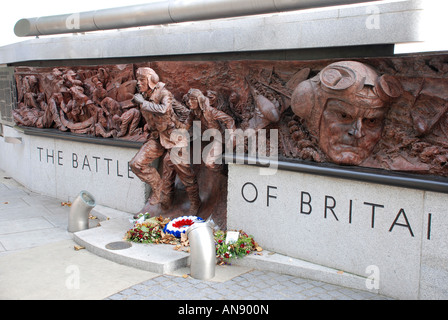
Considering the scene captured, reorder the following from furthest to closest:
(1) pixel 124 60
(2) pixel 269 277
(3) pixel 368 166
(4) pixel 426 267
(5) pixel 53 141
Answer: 1. (5) pixel 53 141
2. (1) pixel 124 60
3. (2) pixel 269 277
4. (3) pixel 368 166
5. (4) pixel 426 267

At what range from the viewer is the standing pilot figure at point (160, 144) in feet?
Answer: 26.2

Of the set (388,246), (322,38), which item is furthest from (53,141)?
(388,246)

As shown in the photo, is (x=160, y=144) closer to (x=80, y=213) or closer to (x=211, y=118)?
(x=211, y=118)

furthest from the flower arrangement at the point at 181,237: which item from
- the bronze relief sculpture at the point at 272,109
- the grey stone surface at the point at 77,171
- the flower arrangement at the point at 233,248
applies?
the grey stone surface at the point at 77,171

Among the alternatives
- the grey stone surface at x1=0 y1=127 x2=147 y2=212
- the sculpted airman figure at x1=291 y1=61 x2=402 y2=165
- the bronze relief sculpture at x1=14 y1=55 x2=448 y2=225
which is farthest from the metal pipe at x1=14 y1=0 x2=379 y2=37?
the grey stone surface at x1=0 y1=127 x2=147 y2=212

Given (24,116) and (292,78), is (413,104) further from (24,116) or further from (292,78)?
(24,116)

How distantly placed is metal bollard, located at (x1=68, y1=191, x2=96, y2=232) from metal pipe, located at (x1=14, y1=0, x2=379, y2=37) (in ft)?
14.5

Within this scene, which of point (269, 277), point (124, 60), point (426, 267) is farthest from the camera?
point (124, 60)

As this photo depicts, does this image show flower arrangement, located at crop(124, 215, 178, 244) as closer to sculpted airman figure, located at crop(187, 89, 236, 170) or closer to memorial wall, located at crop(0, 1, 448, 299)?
memorial wall, located at crop(0, 1, 448, 299)

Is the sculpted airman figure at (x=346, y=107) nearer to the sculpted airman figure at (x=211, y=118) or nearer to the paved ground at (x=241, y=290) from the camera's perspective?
the sculpted airman figure at (x=211, y=118)

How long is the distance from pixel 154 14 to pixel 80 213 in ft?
16.0

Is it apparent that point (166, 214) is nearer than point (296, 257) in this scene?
No

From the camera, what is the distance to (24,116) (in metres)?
12.5

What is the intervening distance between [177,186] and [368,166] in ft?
13.9
